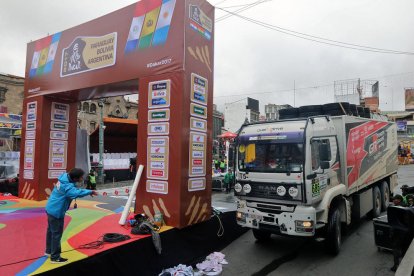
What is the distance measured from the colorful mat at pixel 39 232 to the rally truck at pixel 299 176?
7.27 feet

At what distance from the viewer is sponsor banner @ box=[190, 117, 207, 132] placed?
7.34 meters

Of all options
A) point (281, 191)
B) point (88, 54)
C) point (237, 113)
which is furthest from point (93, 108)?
point (281, 191)

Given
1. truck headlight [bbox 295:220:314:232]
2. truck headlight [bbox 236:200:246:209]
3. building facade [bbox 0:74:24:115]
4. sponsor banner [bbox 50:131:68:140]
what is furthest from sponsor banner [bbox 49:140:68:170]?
building facade [bbox 0:74:24:115]

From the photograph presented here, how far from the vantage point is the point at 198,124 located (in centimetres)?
757

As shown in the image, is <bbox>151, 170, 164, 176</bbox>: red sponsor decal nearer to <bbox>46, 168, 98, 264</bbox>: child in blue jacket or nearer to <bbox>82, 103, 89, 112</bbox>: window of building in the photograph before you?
<bbox>46, 168, 98, 264</bbox>: child in blue jacket

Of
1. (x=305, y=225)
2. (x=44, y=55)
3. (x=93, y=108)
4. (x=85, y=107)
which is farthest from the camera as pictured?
(x=93, y=108)

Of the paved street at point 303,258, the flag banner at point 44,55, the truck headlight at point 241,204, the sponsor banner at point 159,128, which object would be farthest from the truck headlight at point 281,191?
the flag banner at point 44,55

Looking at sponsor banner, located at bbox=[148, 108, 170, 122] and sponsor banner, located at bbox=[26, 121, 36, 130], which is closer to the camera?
sponsor banner, located at bbox=[148, 108, 170, 122]

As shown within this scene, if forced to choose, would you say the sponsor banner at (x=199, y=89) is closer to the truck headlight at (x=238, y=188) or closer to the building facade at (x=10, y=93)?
the truck headlight at (x=238, y=188)

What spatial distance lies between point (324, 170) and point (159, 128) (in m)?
3.83

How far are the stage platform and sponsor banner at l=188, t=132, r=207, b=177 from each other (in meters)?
1.26

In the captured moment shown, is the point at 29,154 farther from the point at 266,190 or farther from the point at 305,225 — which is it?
the point at 305,225

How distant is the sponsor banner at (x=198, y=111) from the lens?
7.35 meters

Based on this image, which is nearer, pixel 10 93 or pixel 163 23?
pixel 163 23
